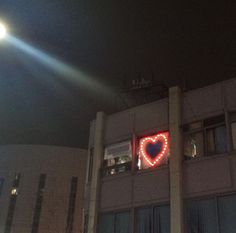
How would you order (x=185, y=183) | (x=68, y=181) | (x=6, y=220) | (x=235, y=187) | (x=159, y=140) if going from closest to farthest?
(x=235, y=187)
(x=185, y=183)
(x=159, y=140)
(x=6, y=220)
(x=68, y=181)

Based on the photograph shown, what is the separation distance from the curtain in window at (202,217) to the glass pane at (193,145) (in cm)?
216

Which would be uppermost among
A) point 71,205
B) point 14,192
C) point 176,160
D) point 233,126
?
point 14,192

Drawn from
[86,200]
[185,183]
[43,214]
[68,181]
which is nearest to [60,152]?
[68,181]

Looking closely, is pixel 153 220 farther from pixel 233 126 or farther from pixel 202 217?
pixel 233 126

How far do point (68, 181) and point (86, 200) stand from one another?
130 ft

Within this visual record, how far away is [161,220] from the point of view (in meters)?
17.0

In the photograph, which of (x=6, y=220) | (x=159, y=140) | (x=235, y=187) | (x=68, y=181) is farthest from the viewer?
(x=68, y=181)

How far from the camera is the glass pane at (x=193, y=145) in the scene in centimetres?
1736

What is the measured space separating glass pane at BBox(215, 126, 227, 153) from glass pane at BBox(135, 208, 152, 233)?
13.4ft

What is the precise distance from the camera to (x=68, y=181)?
193 feet

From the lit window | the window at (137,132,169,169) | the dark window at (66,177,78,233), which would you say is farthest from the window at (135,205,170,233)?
the lit window

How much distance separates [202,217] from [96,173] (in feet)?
20.3

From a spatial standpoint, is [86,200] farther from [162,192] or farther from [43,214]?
[43,214]

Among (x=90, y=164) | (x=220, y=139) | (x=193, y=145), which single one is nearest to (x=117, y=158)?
(x=90, y=164)
